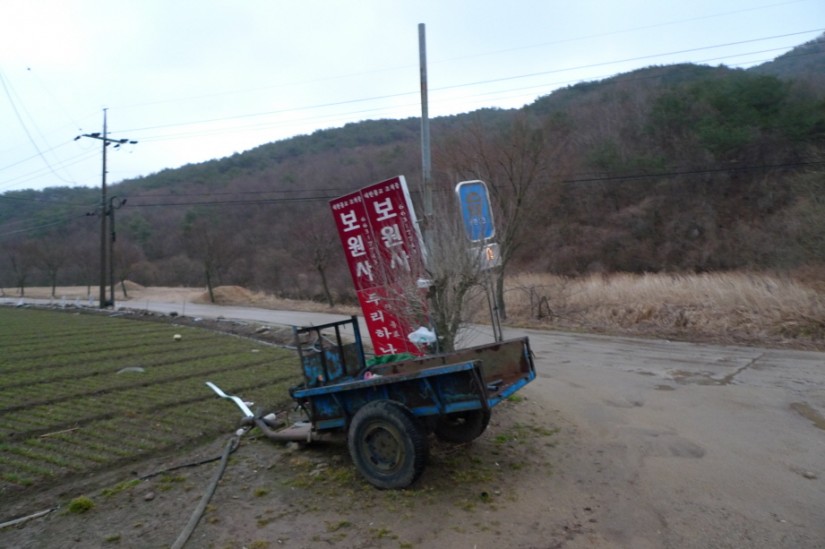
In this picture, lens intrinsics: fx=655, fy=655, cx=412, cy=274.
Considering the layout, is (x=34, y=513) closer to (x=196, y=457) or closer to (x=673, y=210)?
(x=196, y=457)

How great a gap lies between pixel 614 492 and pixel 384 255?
533 cm

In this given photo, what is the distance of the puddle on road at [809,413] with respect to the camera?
8.27 meters

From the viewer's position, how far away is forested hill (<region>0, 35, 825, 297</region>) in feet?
86.3

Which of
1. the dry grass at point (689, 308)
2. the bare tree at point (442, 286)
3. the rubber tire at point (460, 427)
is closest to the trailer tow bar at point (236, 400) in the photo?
the bare tree at point (442, 286)

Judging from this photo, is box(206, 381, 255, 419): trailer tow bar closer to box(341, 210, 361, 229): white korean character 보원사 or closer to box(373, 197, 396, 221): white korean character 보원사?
box(341, 210, 361, 229): white korean character 보원사

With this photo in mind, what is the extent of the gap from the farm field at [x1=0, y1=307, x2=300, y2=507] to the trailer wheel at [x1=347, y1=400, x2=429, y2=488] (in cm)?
273

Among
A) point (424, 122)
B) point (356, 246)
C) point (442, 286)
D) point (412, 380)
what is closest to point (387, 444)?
point (412, 380)

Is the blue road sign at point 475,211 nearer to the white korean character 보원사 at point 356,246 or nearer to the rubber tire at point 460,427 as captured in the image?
the white korean character 보원사 at point 356,246

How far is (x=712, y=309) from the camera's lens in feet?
63.7

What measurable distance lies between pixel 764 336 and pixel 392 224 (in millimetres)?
12104

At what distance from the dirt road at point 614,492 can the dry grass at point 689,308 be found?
8.06 m

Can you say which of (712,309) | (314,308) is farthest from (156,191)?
(712,309)

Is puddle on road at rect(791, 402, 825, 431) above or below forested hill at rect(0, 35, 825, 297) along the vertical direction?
below

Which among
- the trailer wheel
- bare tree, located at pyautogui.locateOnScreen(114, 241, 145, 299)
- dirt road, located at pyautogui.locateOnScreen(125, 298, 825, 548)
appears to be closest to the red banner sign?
dirt road, located at pyautogui.locateOnScreen(125, 298, 825, 548)
